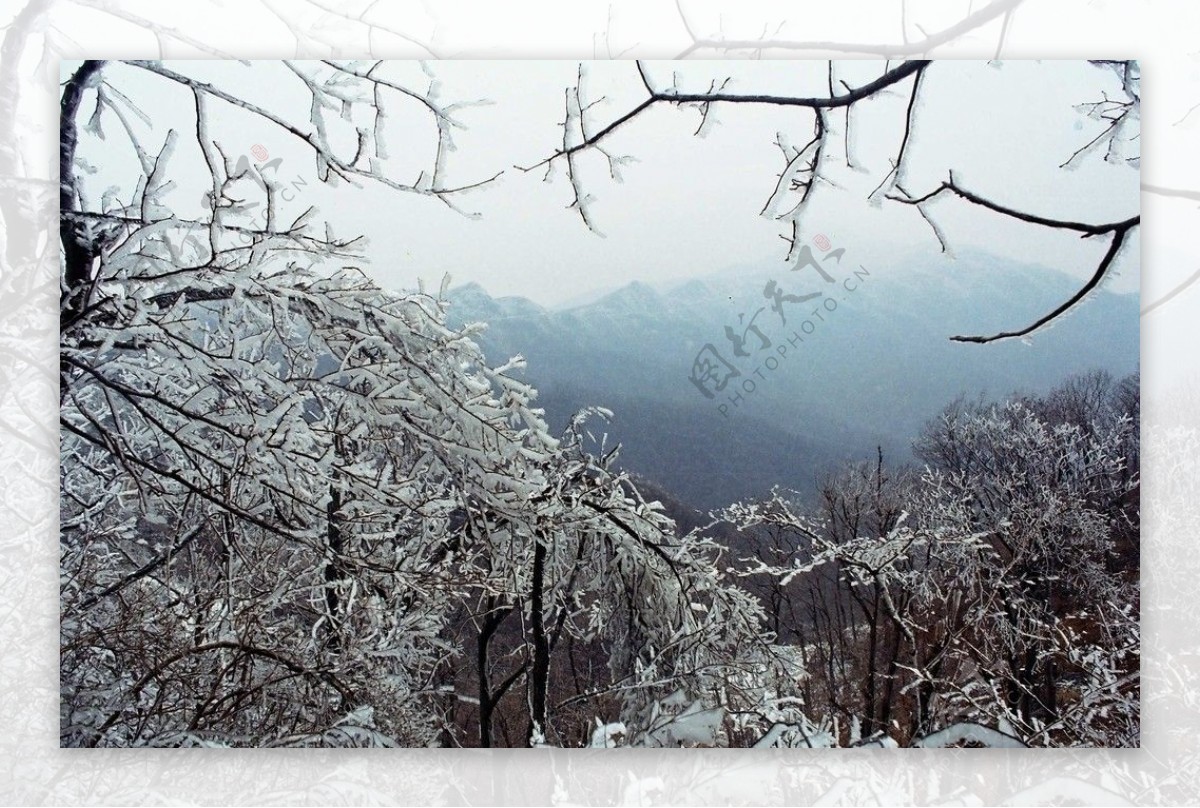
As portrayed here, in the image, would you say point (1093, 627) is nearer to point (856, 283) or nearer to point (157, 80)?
point (856, 283)

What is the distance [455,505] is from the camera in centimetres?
276

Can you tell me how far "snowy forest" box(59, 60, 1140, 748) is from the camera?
2.72 m

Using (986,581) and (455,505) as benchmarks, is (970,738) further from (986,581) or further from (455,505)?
(455,505)

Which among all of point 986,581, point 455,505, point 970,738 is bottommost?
point 970,738

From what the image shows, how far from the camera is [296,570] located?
109 inches

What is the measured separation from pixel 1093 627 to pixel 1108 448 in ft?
1.56

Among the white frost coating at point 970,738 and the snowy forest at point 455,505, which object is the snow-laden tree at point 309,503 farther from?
the white frost coating at point 970,738

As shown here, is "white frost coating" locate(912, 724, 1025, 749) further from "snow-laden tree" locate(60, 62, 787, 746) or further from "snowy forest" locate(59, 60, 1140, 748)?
"snow-laden tree" locate(60, 62, 787, 746)

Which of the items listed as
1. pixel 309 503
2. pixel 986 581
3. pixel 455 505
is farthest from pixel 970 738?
pixel 309 503

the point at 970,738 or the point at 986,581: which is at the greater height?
the point at 986,581

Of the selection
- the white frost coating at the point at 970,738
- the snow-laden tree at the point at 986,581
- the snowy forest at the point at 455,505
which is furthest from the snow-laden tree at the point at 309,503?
the white frost coating at the point at 970,738

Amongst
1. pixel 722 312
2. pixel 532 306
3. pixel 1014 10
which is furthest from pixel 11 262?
pixel 1014 10

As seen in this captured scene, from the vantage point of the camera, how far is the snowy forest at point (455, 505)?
2.72 meters

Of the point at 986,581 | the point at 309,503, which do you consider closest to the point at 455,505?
the point at 309,503
